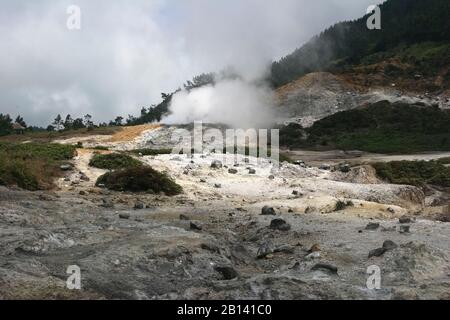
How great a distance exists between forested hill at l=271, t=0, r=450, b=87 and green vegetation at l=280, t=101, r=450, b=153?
15.9 metres

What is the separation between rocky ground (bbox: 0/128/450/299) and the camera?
6551mm

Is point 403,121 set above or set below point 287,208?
above

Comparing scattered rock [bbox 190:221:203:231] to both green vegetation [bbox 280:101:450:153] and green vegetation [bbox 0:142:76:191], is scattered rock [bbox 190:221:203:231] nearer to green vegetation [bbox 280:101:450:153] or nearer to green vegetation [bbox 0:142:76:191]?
green vegetation [bbox 0:142:76:191]

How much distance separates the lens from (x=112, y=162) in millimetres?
22406

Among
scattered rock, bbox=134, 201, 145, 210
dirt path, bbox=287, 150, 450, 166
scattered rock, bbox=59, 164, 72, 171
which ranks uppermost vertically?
dirt path, bbox=287, 150, 450, 166

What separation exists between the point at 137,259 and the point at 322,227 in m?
5.16

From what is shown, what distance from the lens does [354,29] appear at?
11531 centimetres

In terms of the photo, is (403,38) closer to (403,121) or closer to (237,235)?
(403,121)

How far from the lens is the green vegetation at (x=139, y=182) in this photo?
1838 cm

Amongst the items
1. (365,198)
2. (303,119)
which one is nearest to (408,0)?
(303,119)

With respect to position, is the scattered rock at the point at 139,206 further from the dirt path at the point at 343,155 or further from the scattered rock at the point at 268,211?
the dirt path at the point at 343,155

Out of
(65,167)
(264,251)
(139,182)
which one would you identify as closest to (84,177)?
(65,167)

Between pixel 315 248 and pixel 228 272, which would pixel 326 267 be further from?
pixel 315 248

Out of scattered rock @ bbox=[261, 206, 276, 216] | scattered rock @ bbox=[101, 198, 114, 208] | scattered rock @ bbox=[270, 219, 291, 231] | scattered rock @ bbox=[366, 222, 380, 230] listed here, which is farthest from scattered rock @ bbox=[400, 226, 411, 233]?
scattered rock @ bbox=[101, 198, 114, 208]
